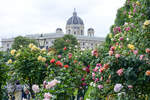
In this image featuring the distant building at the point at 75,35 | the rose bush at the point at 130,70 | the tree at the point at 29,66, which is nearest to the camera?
the rose bush at the point at 130,70

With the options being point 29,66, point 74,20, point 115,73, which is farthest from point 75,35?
point 115,73

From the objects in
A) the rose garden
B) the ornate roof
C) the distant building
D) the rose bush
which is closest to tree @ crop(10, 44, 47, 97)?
the rose garden

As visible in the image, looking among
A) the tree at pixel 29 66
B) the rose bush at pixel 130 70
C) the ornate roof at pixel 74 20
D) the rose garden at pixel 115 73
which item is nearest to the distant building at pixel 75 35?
the ornate roof at pixel 74 20

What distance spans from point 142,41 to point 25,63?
10.5 ft

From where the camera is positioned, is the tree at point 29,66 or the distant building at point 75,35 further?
the distant building at point 75,35

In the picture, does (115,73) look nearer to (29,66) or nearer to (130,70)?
(130,70)

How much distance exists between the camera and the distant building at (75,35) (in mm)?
87500

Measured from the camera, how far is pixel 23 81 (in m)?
7.31

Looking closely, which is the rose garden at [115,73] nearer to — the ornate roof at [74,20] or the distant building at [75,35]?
the distant building at [75,35]

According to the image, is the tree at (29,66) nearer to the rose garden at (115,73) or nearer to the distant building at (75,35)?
the rose garden at (115,73)

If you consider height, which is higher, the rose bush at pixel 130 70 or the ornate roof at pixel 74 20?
the ornate roof at pixel 74 20

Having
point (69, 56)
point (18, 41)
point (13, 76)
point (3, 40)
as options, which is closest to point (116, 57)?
point (13, 76)

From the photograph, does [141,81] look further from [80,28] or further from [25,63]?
[80,28]

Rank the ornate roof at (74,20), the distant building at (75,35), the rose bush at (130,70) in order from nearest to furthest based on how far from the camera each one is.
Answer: the rose bush at (130,70) → the distant building at (75,35) → the ornate roof at (74,20)
